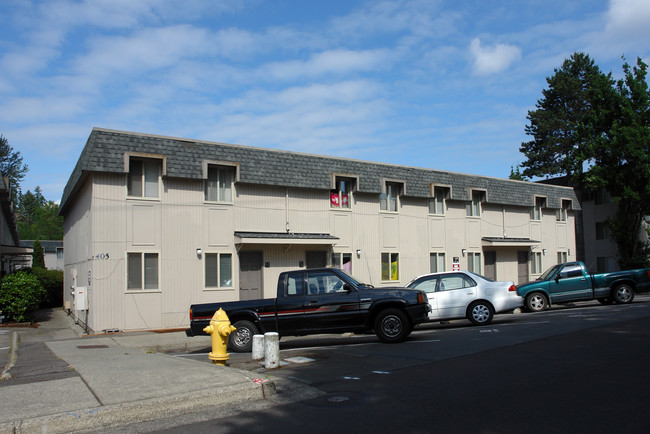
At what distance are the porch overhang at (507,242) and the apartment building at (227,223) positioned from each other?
0.21 m

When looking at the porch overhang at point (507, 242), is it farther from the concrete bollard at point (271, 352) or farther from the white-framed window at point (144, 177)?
the concrete bollard at point (271, 352)

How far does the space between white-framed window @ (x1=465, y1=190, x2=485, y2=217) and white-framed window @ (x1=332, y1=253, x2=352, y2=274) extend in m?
8.28

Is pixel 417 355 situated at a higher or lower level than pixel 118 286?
lower

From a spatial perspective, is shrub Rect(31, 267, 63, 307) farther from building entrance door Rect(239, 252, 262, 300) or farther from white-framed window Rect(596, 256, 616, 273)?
white-framed window Rect(596, 256, 616, 273)

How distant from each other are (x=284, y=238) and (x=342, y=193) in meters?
4.22

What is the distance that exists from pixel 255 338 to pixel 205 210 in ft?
32.7

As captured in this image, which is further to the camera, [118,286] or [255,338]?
[118,286]

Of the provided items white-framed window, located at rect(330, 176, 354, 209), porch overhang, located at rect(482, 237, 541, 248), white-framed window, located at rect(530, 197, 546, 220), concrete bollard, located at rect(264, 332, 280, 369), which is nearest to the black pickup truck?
concrete bollard, located at rect(264, 332, 280, 369)

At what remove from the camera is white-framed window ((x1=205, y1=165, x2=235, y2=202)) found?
19766 mm

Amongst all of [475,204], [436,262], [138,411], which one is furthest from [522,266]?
[138,411]

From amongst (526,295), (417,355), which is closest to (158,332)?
(417,355)

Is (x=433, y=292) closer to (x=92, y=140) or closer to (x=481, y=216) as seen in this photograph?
(x=92, y=140)

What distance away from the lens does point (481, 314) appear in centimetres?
1562

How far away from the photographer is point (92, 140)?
679 inches
